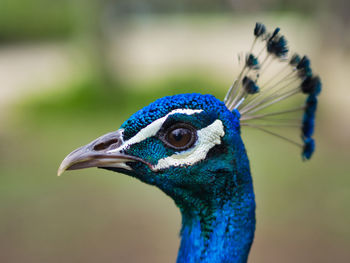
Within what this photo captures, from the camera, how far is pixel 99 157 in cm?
88

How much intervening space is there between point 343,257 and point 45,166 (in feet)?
7.10

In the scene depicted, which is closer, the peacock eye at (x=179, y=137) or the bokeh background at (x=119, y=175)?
the peacock eye at (x=179, y=137)

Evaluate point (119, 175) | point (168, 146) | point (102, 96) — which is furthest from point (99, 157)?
point (102, 96)

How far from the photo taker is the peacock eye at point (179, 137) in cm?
89

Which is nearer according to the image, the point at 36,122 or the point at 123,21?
the point at 36,122

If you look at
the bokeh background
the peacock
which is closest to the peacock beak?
the peacock

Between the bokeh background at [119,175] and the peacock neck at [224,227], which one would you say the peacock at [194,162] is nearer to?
the peacock neck at [224,227]

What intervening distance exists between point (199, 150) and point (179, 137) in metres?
0.05

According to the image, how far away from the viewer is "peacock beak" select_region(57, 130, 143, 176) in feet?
2.87

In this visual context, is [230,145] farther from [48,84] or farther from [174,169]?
[48,84]

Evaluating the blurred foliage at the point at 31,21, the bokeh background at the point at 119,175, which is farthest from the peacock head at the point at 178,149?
the blurred foliage at the point at 31,21

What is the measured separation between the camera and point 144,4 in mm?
8438

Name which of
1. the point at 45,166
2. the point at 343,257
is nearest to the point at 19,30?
the point at 45,166

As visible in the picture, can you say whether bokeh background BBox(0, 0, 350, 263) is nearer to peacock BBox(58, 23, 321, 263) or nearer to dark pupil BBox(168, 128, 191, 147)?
peacock BBox(58, 23, 321, 263)
